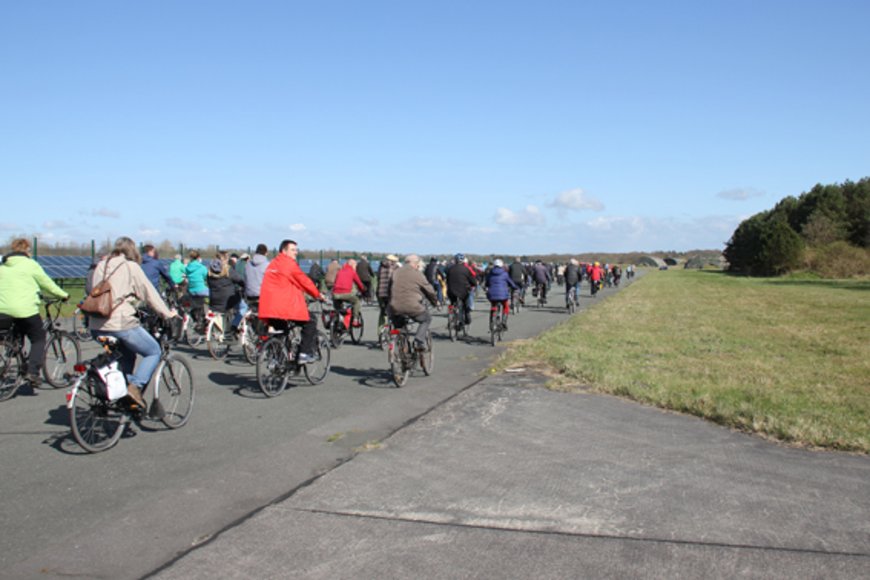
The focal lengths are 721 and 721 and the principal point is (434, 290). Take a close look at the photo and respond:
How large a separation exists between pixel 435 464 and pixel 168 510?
6.94 feet

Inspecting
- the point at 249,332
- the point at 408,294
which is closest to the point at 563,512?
the point at 408,294

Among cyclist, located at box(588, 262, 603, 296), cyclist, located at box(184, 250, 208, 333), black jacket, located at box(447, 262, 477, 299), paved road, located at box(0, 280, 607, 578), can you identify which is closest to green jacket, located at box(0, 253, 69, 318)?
paved road, located at box(0, 280, 607, 578)

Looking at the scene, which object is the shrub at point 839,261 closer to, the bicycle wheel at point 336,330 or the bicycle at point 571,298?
the bicycle at point 571,298

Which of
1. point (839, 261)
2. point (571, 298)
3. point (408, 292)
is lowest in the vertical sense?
point (571, 298)

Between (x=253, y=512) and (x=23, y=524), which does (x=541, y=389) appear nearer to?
(x=253, y=512)

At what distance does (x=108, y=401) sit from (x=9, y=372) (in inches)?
124

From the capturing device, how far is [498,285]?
15781mm

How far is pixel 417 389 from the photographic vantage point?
975 cm

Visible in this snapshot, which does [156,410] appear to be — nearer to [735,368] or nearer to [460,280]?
[735,368]

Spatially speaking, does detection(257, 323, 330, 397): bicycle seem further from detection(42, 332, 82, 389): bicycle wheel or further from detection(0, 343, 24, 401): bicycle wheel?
detection(0, 343, 24, 401): bicycle wheel

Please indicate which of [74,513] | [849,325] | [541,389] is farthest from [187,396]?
[849,325]

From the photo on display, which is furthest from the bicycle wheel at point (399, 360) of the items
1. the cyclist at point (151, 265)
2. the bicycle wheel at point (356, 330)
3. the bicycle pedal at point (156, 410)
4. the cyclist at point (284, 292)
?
the cyclist at point (151, 265)

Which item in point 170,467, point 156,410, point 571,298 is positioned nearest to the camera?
point 170,467

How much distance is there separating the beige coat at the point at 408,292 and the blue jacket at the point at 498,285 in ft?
18.8
